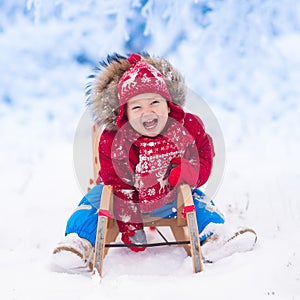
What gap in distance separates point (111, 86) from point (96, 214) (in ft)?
2.48

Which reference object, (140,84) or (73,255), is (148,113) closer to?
(140,84)

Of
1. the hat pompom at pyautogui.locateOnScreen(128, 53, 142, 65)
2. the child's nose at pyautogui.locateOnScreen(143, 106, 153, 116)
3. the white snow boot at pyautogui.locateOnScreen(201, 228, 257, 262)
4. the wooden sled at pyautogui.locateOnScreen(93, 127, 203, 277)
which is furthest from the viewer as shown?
the hat pompom at pyautogui.locateOnScreen(128, 53, 142, 65)

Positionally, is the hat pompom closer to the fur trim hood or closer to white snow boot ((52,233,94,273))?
the fur trim hood

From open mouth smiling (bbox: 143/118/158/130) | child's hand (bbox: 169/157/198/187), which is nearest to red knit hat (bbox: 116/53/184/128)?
open mouth smiling (bbox: 143/118/158/130)

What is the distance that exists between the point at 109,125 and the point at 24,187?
229 centimetres

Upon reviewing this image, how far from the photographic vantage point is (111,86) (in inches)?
92.5

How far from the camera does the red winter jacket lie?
7.20ft

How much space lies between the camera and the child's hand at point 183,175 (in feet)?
6.79

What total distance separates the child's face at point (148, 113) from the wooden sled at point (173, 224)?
0.36m

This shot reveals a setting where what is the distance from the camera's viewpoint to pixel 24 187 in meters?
4.28

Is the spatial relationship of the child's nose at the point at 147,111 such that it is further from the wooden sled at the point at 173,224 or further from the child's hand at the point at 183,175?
the wooden sled at the point at 173,224

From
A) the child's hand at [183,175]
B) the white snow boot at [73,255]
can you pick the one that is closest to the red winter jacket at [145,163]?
the child's hand at [183,175]

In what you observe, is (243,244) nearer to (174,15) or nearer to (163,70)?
(163,70)

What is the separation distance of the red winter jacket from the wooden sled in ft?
0.25
